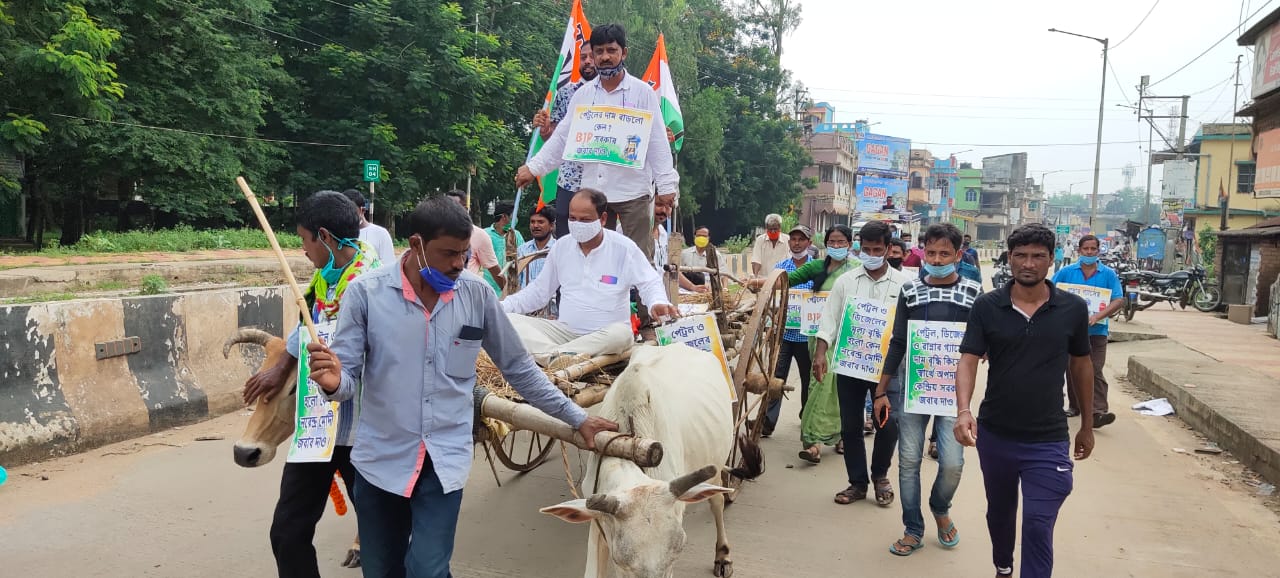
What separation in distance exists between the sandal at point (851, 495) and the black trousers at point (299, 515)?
3.66 m

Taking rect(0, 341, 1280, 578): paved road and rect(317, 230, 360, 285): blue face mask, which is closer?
rect(317, 230, 360, 285): blue face mask

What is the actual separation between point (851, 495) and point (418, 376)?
3.89 metres

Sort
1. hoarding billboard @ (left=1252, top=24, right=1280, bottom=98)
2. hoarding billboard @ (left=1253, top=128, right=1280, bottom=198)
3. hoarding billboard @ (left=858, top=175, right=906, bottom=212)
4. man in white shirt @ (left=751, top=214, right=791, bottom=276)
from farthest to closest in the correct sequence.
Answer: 1. hoarding billboard @ (left=858, top=175, right=906, bottom=212)
2. hoarding billboard @ (left=1253, top=128, right=1280, bottom=198)
3. hoarding billboard @ (left=1252, top=24, right=1280, bottom=98)
4. man in white shirt @ (left=751, top=214, right=791, bottom=276)

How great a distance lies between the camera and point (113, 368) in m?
6.20

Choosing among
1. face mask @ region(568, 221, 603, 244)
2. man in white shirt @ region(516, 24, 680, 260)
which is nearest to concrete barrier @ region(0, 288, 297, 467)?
man in white shirt @ region(516, 24, 680, 260)

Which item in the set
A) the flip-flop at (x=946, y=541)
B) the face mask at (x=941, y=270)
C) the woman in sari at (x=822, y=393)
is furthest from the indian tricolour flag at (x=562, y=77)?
the flip-flop at (x=946, y=541)

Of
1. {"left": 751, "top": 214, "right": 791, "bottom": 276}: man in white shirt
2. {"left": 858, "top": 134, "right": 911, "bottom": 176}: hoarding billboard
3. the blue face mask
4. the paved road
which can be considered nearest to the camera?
the blue face mask

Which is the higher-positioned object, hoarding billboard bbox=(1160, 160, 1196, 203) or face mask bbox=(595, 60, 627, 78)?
hoarding billboard bbox=(1160, 160, 1196, 203)

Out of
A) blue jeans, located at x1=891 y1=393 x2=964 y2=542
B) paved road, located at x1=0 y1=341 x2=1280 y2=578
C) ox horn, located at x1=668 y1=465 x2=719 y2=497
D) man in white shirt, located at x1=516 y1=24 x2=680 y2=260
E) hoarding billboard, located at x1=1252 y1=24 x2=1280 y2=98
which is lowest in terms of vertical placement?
paved road, located at x1=0 y1=341 x2=1280 y2=578

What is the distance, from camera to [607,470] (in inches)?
129

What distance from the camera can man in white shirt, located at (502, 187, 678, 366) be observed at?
16.3 ft

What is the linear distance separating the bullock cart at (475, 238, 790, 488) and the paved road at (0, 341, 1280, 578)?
453 millimetres

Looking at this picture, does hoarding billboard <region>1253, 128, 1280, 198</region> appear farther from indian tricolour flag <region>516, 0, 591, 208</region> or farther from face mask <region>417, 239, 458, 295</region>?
face mask <region>417, 239, 458, 295</region>

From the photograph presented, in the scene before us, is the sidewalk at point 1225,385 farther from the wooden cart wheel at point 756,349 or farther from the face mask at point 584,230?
the face mask at point 584,230
